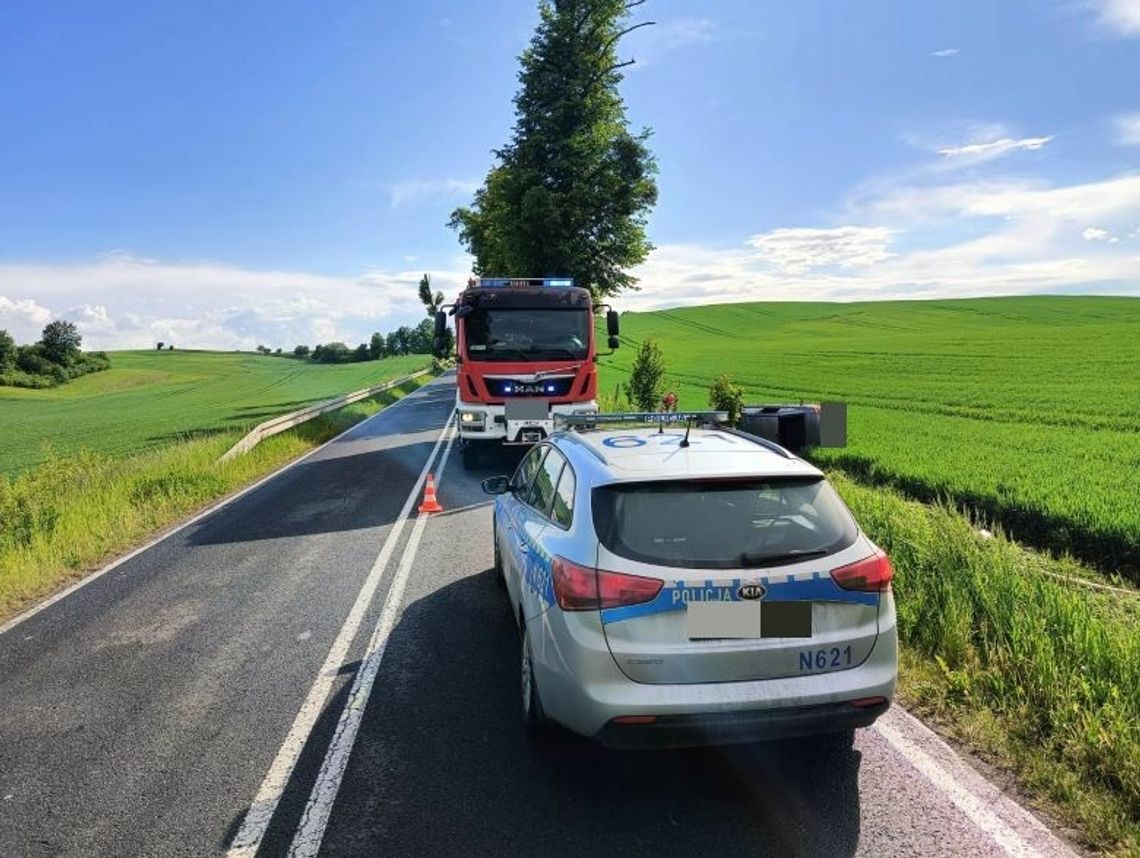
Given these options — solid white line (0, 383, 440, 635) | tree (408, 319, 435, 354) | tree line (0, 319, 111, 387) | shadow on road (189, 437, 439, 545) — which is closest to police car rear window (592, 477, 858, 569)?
solid white line (0, 383, 440, 635)

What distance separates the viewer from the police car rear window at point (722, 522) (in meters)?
3.28

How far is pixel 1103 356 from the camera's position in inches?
1261

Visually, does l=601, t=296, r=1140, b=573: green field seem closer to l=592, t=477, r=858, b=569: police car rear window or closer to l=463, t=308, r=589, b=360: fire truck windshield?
l=463, t=308, r=589, b=360: fire truck windshield

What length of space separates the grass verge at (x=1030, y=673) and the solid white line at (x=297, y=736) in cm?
347

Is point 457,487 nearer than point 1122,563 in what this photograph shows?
No

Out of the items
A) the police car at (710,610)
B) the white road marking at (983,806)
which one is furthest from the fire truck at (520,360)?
the white road marking at (983,806)

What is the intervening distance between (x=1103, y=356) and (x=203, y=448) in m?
35.9

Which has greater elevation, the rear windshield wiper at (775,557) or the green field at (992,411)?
the rear windshield wiper at (775,557)

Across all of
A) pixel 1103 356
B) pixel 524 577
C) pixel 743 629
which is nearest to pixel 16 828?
pixel 524 577

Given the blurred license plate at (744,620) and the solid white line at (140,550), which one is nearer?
the blurred license plate at (744,620)

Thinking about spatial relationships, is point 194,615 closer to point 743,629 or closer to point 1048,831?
point 743,629

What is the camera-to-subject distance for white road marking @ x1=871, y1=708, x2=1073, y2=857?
291 cm

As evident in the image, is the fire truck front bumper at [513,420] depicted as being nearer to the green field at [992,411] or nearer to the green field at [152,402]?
the green field at [992,411]

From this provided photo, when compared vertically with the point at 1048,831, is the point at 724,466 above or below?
above
